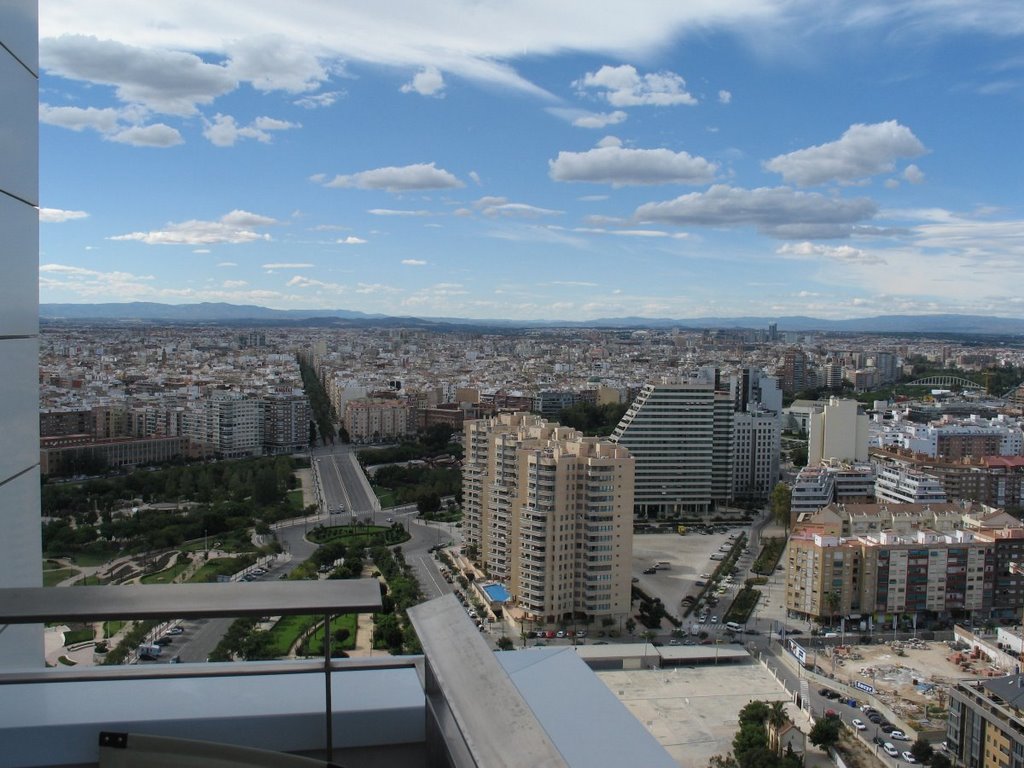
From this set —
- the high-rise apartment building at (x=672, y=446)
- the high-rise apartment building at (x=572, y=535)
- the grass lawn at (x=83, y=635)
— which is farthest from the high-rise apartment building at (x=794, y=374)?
the grass lawn at (x=83, y=635)

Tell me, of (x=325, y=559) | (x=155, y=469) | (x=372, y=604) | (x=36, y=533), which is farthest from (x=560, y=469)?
(x=155, y=469)

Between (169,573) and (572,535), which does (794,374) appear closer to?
(572,535)

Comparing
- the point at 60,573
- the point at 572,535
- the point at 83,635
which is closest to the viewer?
the point at 83,635

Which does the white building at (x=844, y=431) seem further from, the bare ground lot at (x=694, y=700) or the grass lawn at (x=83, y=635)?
the grass lawn at (x=83, y=635)

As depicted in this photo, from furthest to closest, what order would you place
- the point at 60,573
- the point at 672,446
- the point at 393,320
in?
the point at 393,320 → the point at 672,446 → the point at 60,573

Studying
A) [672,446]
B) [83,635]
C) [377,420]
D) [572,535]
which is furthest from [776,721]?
[377,420]

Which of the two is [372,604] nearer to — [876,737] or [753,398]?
[876,737]

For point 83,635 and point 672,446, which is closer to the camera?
point 83,635
